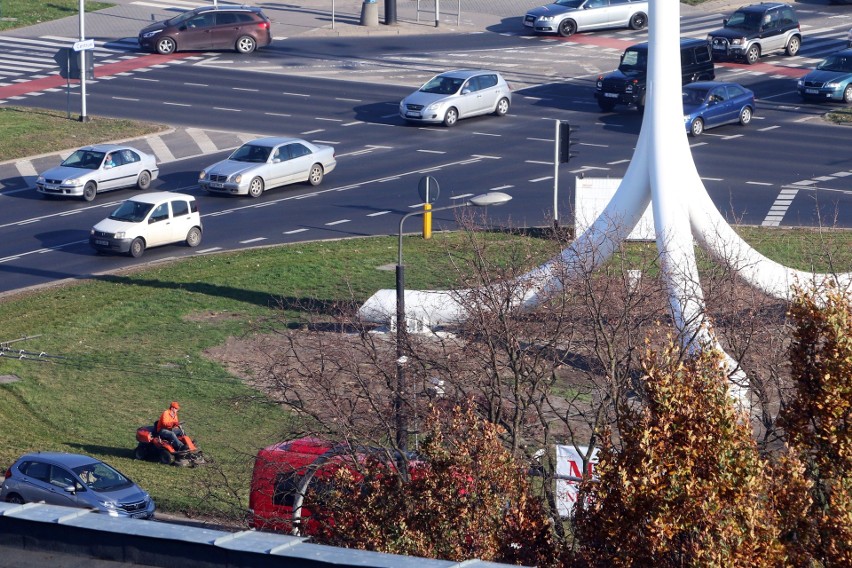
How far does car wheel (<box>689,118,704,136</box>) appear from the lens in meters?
42.0

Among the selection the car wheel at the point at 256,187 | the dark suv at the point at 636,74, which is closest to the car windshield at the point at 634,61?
the dark suv at the point at 636,74

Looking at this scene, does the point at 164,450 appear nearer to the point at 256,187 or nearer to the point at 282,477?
the point at 282,477

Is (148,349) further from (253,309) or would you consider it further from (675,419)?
(675,419)

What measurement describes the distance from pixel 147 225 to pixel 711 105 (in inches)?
727

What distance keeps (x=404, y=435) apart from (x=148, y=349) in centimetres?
1223

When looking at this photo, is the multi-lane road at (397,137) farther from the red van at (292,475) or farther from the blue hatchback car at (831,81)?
the red van at (292,475)

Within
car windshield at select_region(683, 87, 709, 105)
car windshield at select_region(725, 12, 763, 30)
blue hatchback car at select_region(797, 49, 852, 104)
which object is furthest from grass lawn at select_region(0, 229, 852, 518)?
car windshield at select_region(725, 12, 763, 30)

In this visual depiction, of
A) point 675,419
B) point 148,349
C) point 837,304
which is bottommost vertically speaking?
point 148,349

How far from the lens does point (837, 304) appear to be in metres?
9.74

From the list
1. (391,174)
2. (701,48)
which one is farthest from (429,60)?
(391,174)

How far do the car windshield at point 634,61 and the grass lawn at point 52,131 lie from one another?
1507 cm

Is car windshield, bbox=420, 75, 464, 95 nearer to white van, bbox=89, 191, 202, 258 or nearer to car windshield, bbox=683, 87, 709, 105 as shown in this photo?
car windshield, bbox=683, 87, 709, 105

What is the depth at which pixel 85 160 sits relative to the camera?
122 ft

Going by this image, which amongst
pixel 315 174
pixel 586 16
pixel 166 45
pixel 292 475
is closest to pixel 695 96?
pixel 315 174
